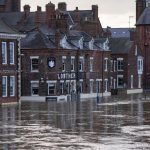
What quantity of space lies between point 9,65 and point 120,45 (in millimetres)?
40641

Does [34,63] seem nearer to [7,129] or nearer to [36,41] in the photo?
[36,41]

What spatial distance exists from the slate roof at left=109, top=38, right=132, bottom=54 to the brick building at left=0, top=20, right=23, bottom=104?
37511mm

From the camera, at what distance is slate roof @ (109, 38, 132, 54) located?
335 feet

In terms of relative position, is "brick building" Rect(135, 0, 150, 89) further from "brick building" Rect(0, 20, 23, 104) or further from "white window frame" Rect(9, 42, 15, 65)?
"white window frame" Rect(9, 42, 15, 65)

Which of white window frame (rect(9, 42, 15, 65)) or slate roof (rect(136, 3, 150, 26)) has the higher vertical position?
slate roof (rect(136, 3, 150, 26))

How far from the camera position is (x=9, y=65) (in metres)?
65.5

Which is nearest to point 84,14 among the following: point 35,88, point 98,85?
point 98,85

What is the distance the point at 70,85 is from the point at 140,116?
32247mm

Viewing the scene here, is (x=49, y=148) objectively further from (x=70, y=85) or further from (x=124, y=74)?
(x=124, y=74)

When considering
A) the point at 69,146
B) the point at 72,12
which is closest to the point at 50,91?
the point at 72,12

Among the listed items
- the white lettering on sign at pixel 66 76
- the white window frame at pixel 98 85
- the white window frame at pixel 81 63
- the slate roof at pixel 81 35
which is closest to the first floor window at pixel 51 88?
the white lettering on sign at pixel 66 76

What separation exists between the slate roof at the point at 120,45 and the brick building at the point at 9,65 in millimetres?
37511

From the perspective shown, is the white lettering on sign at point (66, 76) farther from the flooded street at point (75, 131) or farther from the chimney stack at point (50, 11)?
the flooded street at point (75, 131)

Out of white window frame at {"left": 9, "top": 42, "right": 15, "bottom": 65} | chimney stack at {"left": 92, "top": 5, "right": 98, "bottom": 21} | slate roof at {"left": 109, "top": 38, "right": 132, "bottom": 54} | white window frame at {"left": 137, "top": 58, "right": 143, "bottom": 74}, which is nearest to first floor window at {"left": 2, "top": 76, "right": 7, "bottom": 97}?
white window frame at {"left": 9, "top": 42, "right": 15, "bottom": 65}
